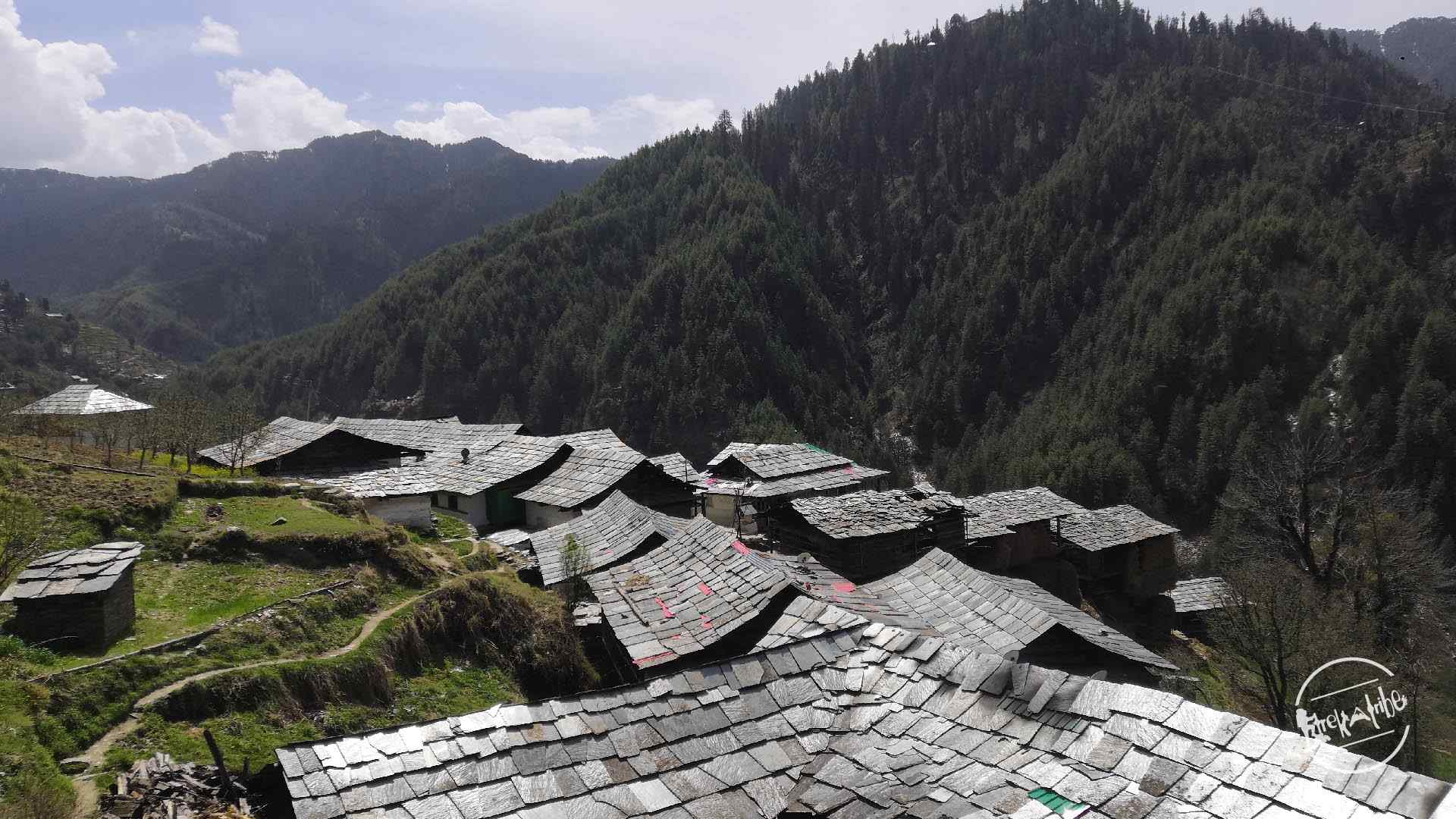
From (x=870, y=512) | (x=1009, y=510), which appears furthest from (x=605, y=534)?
(x=1009, y=510)

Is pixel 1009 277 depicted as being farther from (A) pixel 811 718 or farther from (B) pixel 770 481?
(A) pixel 811 718

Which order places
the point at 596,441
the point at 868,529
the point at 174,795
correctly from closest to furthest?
the point at 174,795 → the point at 868,529 → the point at 596,441

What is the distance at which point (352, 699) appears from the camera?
47.5 feet

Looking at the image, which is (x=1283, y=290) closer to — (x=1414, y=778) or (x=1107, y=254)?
(x=1107, y=254)

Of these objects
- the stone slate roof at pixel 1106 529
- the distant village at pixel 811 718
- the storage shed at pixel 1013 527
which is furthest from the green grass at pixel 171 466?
the stone slate roof at pixel 1106 529

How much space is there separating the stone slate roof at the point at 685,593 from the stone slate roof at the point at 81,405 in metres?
33.4

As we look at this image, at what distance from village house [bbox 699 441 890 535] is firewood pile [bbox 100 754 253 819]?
81.1ft

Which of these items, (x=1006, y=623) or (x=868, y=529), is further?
(x=868, y=529)

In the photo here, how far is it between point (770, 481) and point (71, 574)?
27397mm

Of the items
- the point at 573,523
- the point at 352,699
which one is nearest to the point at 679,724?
the point at 352,699

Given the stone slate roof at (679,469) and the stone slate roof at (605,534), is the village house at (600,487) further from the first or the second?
the stone slate roof at (679,469)

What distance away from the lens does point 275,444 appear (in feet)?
128

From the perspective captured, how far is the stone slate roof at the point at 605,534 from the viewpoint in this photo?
21.9m

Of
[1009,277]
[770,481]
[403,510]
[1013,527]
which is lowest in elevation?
[1013,527]
